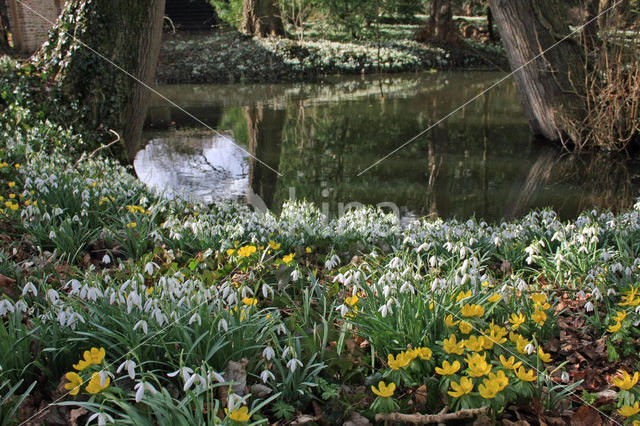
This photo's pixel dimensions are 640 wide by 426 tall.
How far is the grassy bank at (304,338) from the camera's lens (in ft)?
7.14

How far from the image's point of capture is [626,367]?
2.75 m

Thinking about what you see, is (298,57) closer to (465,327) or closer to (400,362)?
(465,327)

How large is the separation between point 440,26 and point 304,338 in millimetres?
24817

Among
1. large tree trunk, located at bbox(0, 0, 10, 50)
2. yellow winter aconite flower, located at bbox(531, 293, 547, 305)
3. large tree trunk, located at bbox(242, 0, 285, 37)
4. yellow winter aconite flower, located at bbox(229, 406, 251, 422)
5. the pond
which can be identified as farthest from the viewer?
large tree trunk, located at bbox(242, 0, 285, 37)

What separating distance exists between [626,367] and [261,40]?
71.1ft

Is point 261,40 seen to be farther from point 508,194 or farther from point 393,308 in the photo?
point 393,308

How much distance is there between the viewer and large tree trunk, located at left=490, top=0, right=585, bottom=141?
9.42 meters

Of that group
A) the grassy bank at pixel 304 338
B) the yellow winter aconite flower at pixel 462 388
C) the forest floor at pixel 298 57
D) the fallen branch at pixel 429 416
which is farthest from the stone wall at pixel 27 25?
the yellow winter aconite flower at pixel 462 388

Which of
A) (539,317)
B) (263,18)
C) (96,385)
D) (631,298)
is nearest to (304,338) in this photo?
(96,385)

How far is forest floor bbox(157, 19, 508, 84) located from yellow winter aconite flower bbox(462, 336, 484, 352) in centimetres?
1574

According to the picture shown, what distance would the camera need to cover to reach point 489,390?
6.86ft

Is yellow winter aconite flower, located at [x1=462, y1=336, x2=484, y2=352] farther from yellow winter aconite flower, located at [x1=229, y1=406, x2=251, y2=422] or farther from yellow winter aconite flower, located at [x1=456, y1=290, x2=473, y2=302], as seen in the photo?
yellow winter aconite flower, located at [x1=229, y1=406, x2=251, y2=422]

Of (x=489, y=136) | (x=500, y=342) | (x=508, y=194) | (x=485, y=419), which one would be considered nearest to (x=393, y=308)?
(x=500, y=342)

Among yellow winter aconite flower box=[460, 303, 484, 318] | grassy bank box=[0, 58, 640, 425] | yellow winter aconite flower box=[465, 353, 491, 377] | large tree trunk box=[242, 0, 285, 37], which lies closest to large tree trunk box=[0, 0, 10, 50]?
large tree trunk box=[242, 0, 285, 37]
